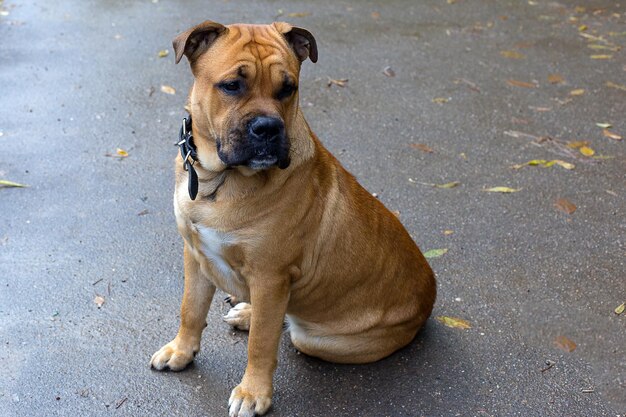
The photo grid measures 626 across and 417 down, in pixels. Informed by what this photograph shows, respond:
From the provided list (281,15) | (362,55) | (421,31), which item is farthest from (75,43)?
(421,31)

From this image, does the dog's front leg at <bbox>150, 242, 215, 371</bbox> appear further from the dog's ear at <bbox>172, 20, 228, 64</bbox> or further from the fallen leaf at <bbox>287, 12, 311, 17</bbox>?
the fallen leaf at <bbox>287, 12, 311, 17</bbox>

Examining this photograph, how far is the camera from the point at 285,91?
3473 millimetres

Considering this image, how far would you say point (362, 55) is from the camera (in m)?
8.36

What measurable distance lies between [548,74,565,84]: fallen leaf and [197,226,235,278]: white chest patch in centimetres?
524

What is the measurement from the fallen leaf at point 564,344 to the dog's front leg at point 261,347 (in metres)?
1.62

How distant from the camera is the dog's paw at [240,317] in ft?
14.1

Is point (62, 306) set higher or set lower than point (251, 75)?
lower

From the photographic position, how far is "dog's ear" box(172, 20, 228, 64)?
337 cm

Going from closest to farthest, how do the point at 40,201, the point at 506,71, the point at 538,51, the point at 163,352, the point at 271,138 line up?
the point at 271,138 → the point at 163,352 → the point at 40,201 → the point at 506,71 → the point at 538,51

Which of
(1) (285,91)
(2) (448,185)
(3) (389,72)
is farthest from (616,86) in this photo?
(1) (285,91)

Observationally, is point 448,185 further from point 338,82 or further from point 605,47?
point 605,47

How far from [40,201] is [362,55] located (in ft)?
13.3

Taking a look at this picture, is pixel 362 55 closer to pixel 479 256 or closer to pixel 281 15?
pixel 281 15

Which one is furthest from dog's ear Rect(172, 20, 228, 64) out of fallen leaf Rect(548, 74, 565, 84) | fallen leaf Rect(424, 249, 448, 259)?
fallen leaf Rect(548, 74, 565, 84)
